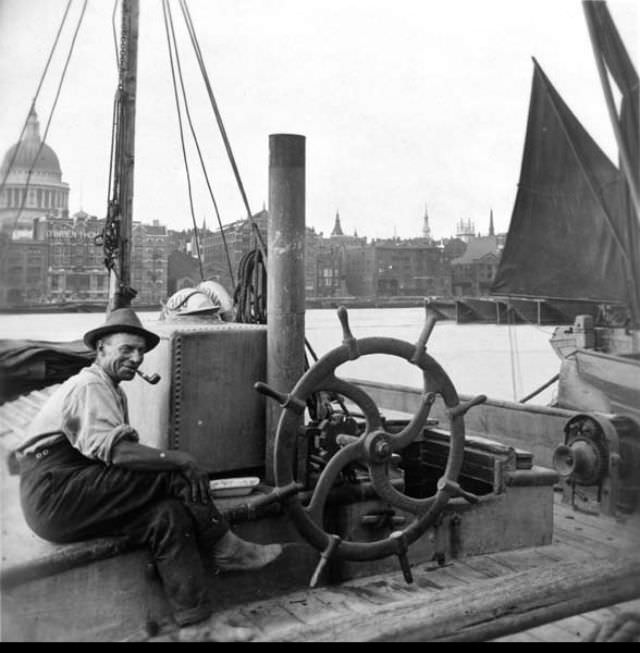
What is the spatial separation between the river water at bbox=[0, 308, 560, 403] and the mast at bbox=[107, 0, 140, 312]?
21.2 ft

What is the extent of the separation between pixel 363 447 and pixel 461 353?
15808mm

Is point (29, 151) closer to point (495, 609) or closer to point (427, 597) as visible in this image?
point (427, 597)

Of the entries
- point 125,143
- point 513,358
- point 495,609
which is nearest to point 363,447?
point 495,609

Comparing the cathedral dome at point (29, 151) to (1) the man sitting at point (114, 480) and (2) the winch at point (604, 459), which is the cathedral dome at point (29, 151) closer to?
(1) the man sitting at point (114, 480)

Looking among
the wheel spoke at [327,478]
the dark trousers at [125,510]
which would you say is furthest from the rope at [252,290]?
the dark trousers at [125,510]

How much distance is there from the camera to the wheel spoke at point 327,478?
330cm

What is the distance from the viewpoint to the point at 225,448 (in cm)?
365

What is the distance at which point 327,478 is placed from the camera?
10.9 ft

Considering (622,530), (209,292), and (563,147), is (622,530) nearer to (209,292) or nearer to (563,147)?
(209,292)

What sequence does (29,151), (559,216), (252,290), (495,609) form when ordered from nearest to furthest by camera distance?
1. (495,609)
2. (252,290)
3. (29,151)
4. (559,216)

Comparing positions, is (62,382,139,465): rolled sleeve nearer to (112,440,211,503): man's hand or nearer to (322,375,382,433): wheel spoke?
(112,440,211,503): man's hand

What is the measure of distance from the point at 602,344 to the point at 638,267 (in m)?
6.35

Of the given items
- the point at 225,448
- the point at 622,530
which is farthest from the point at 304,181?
the point at 622,530

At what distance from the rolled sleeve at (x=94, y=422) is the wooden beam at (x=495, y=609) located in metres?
1.11
